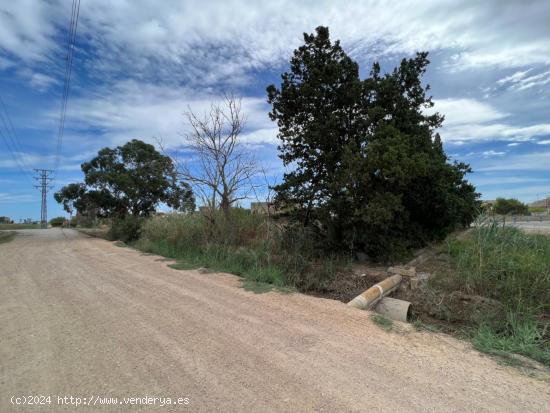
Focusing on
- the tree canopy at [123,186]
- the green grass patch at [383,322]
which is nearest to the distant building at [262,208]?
the green grass patch at [383,322]

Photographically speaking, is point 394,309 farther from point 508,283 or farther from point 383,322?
point 508,283

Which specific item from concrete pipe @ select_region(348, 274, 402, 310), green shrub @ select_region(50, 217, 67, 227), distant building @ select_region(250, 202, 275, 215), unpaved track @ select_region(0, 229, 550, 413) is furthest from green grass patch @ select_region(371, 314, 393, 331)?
green shrub @ select_region(50, 217, 67, 227)

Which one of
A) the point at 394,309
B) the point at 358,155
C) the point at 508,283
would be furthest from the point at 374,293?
the point at 358,155

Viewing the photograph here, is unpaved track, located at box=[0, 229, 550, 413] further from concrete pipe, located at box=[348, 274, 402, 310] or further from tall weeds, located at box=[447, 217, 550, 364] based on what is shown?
tall weeds, located at box=[447, 217, 550, 364]

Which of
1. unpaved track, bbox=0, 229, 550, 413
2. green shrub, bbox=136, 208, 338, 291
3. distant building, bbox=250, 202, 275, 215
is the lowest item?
unpaved track, bbox=0, 229, 550, 413

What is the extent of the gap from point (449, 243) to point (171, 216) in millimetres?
11124

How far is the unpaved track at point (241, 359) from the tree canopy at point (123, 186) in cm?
1670

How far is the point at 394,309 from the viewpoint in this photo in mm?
5449

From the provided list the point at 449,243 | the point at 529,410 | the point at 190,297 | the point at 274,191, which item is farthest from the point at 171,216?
the point at 529,410

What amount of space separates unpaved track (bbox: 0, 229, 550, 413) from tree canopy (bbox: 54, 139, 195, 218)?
1670 cm

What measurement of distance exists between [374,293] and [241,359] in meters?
3.26

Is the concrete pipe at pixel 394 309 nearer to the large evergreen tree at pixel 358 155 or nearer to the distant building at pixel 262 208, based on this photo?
the large evergreen tree at pixel 358 155

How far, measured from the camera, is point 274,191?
9.79 m

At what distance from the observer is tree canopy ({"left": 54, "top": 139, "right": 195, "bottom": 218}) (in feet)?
70.0
